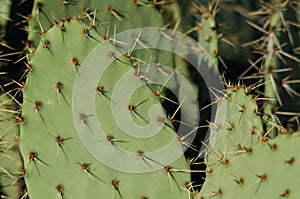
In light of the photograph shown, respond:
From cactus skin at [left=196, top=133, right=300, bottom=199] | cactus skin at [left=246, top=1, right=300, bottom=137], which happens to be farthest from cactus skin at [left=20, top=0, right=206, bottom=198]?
cactus skin at [left=246, top=1, right=300, bottom=137]

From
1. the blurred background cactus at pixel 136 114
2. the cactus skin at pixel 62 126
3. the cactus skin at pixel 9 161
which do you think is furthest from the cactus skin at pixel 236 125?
the cactus skin at pixel 9 161

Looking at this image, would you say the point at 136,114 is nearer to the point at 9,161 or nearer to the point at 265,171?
the point at 265,171

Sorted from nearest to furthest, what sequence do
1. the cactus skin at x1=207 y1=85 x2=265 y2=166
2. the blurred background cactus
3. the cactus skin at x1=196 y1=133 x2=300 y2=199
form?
the cactus skin at x1=196 y1=133 x2=300 y2=199, the blurred background cactus, the cactus skin at x1=207 y1=85 x2=265 y2=166

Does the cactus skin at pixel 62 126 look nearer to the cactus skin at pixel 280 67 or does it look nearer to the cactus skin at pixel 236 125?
the cactus skin at pixel 236 125

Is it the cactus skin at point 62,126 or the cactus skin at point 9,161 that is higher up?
the cactus skin at point 62,126

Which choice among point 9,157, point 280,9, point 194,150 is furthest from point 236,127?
point 9,157

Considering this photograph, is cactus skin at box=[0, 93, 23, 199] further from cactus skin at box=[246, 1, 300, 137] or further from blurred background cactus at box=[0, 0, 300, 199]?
cactus skin at box=[246, 1, 300, 137]

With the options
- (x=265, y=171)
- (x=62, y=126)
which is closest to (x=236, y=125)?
(x=265, y=171)
